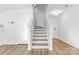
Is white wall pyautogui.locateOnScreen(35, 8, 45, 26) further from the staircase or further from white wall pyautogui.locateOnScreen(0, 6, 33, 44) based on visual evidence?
the staircase

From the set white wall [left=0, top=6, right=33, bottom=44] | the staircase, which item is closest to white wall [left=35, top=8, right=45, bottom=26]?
white wall [left=0, top=6, right=33, bottom=44]

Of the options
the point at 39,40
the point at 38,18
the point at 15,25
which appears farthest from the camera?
the point at 38,18

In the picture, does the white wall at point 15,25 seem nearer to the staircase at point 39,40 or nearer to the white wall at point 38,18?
the staircase at point 39,40

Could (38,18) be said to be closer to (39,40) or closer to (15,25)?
(15,25)

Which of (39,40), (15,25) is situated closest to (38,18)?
(15,25)

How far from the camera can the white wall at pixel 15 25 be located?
6367 mm

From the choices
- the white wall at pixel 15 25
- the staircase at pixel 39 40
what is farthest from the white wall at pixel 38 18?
the staircase at pixel 39 40

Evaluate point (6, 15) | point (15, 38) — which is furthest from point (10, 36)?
point (6, 15)

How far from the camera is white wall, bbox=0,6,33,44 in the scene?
637 cm

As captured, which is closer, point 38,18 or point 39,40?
point 39,40

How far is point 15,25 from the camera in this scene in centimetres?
643

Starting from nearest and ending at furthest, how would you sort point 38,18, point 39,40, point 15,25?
point 39,40 → point 15,25 → point 38,18
